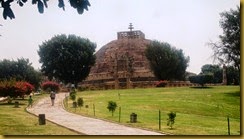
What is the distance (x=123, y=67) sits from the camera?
4441 cm

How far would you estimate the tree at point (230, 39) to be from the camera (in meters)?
9.57

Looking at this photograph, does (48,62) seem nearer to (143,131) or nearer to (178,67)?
(143,131)

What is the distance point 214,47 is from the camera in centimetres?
1021

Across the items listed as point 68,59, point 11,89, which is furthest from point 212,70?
point 11,89

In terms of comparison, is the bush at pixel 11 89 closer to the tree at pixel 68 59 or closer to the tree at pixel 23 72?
the tree at pixel 68 59

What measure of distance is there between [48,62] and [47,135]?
40.5 ft

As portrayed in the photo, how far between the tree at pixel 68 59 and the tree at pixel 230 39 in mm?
7717

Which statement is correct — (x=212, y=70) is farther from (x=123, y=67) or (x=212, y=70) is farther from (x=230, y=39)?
(x=123, y=67)

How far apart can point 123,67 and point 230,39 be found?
33972mm

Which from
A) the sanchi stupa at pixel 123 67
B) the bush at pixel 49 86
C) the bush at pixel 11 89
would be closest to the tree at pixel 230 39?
the bush at pixel 11 89

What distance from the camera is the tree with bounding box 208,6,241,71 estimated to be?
9.57 m

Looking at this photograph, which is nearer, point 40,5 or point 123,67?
point 40,5

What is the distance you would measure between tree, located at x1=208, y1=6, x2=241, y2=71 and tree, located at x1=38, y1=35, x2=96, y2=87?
7.72 meters

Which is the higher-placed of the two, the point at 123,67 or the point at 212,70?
the point at 123,67
